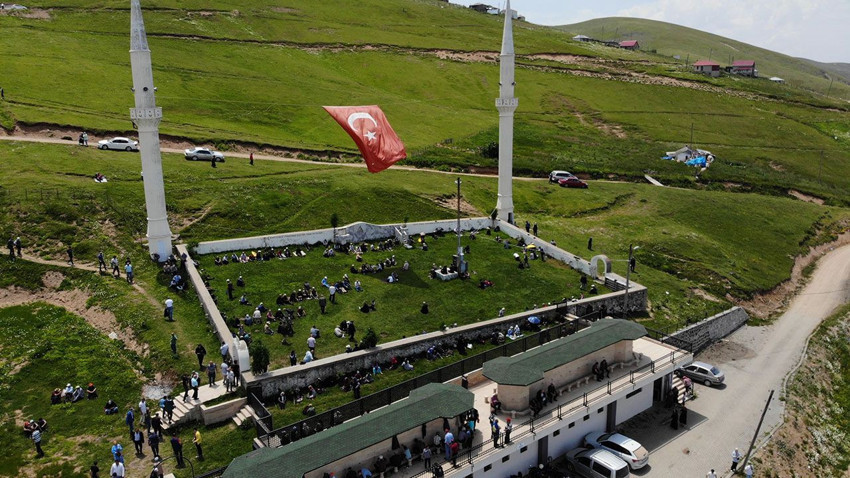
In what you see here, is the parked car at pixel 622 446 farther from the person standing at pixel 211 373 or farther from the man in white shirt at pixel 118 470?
the man in white shirt at pixel 118 470

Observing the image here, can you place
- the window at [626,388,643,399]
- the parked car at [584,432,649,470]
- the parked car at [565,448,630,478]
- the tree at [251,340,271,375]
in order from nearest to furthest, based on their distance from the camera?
the parked car at [565,448,630,478]
the tree at [251,340,271,375]
the parked car at [584,432,649,470]
the window at [626,388,643,399]

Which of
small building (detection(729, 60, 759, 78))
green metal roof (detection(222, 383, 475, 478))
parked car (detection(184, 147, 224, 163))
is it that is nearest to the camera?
green metal roof (detection(222, 383, 475, 478))

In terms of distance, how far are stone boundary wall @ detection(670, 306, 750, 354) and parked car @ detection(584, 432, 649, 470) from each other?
1353 cm

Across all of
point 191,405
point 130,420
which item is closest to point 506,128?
point 191,405

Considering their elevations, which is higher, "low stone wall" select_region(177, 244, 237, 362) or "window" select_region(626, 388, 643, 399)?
"low stone wall" select_region(177, 244, 237, 362)

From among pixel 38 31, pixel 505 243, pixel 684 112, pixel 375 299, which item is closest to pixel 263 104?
pixel 38 31

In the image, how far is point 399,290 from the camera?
1687 inches

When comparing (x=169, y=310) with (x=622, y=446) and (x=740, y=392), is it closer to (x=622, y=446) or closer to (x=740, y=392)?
(x=622, y=446)

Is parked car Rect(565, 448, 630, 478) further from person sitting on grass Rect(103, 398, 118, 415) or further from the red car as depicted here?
the red car

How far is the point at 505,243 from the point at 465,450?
26.9 meters

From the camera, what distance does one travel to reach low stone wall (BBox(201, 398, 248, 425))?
97.3 ft

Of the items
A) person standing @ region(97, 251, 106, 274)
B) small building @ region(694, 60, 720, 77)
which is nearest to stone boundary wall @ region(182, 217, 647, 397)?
person standing @ region(97, 251, 106, 274)

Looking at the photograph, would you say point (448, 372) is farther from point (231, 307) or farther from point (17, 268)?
point (17, 268)

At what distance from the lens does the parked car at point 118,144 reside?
203 feet
